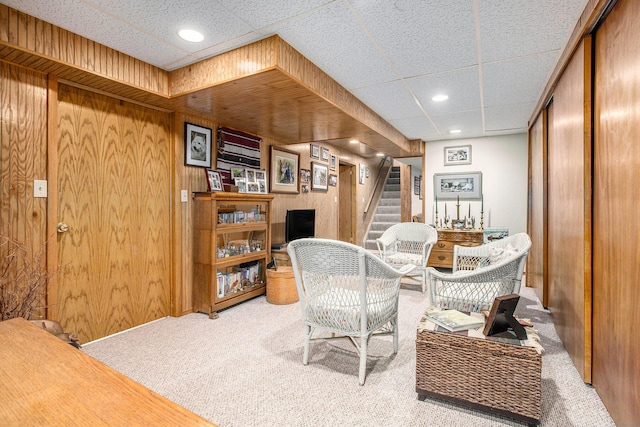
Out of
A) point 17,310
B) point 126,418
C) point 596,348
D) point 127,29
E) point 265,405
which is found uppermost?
point 127,29

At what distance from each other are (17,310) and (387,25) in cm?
286

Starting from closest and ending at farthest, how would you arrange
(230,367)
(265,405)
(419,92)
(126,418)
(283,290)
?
(126,418)
(265,405)
(230,367)
(419,92)
(283,290)

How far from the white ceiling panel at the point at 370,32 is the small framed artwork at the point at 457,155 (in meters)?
2.32

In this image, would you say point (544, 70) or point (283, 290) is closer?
point (544, 70)

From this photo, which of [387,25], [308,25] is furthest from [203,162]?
[387,25]

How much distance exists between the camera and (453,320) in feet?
6.21

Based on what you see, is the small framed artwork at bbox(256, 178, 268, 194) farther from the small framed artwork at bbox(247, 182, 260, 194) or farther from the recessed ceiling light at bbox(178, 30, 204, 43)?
the recessed ceiling light at bbox(178, 30, 204, 43)

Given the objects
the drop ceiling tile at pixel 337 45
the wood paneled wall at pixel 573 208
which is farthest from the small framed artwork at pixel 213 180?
the wood paneled wall at pixel 573 208

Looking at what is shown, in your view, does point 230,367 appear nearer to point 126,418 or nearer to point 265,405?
point 265,405

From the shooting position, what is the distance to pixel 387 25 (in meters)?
2.10

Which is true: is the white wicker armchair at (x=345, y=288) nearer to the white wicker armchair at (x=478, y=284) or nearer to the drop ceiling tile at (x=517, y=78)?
the white wicker armchair at (x=478, y=284)

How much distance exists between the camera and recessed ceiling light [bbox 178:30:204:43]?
217 centimetres

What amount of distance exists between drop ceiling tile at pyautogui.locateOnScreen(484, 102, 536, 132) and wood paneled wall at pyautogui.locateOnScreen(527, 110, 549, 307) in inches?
5.9

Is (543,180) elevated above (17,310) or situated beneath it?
elevated above
